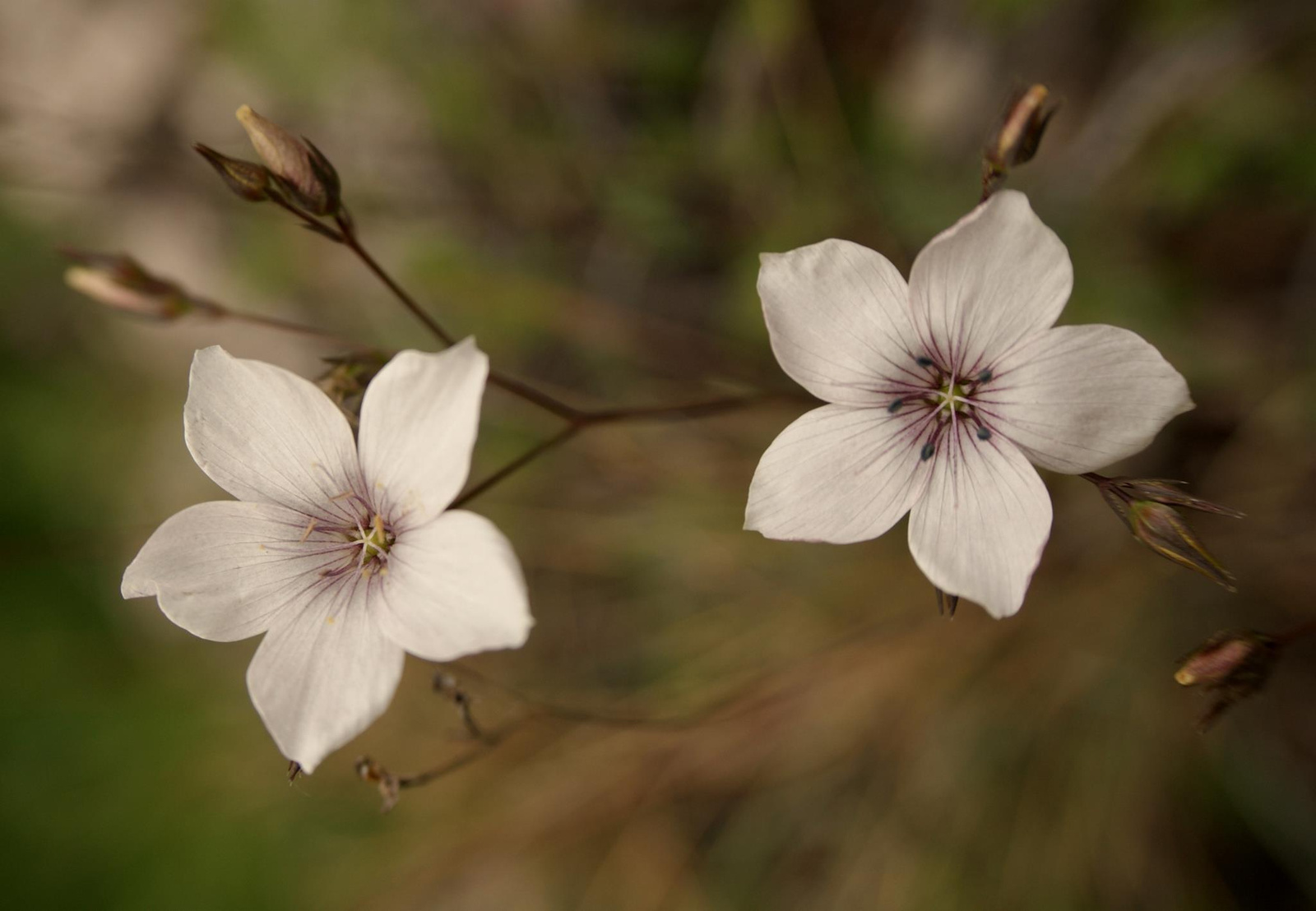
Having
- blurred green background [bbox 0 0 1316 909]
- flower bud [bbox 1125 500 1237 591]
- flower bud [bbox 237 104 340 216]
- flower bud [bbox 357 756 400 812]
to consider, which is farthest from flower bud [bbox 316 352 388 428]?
flower bud [bbox 1125 500 1237 591]

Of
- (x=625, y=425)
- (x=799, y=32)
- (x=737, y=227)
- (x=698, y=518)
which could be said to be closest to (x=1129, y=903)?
(x=698, y=518)

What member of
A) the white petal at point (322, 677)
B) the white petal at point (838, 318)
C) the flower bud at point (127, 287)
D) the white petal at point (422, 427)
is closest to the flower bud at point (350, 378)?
the white petal at point (422, 427)

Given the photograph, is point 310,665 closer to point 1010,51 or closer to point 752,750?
point 752,750

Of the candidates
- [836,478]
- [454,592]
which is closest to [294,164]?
[454,592]

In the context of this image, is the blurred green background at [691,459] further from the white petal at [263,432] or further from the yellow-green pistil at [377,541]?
the white petal at [263,432]

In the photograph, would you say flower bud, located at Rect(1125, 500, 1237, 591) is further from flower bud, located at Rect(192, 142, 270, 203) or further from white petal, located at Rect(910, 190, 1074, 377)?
flower bud, located at Rect(192, 142, 270, 203)

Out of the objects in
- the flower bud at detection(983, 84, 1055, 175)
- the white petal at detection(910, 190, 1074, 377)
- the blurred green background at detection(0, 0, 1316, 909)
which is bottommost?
the blurred green background at detection(0, 0, 1316, 909)

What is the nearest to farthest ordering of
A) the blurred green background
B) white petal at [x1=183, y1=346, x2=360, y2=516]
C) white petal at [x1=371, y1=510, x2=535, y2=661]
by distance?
white petal at [x1=371, y1=510, x2=535, y2=661] → white petal at [x1=183, y1=346, x2=360, y2=516] → the blurred green background
